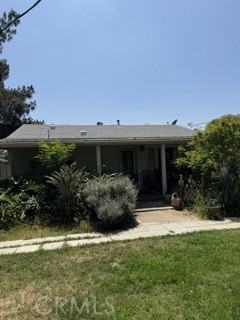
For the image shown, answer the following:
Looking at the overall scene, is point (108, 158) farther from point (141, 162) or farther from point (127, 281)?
point (127, 281)

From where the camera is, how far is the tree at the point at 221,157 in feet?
29.9

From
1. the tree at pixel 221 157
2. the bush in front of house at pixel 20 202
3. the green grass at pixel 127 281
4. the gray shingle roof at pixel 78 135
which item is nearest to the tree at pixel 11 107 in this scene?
the gray shingle roof at pixel 78 135

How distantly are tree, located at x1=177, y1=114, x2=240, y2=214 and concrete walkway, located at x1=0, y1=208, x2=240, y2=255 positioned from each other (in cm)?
130

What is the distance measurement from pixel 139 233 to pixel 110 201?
4.32ft

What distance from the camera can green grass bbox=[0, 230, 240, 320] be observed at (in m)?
3.54

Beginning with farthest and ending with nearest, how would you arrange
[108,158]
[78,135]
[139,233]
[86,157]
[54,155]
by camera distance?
1. [108,158]
2. [86,157]
3. [78,135]
4. [54,155]
5. [139,233]

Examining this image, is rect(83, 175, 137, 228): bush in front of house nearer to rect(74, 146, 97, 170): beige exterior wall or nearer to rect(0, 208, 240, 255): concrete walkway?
rect(0, 208, 240, 255): concrete walkway

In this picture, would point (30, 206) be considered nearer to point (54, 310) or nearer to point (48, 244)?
point (48, 244)

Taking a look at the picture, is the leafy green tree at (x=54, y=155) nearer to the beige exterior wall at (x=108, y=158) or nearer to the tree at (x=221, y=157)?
the beige exterior wall at (x=108, y=158)

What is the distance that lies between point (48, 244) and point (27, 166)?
6229 mm

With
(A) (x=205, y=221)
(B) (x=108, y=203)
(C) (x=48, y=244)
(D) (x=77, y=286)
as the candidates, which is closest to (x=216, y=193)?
(A) (x=205, y=221)

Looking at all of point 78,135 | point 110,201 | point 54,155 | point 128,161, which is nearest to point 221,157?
point 110,201

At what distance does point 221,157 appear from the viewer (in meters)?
9.43

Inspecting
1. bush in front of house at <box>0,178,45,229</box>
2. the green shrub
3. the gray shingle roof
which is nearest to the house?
the gray shingle roof
